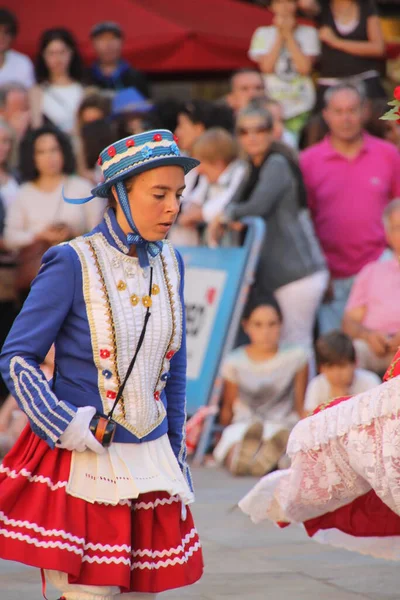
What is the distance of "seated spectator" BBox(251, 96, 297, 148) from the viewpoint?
9047 millimetres

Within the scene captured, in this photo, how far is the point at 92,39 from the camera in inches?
423

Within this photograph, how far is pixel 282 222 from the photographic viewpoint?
28.8 feet

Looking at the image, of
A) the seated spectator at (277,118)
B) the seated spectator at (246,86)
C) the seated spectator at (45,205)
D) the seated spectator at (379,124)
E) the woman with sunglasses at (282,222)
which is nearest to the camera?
the woman with sunglasses at (282,222)

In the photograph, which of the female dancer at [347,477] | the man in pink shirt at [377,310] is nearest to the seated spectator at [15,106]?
the man in pink shirt at [377,310]

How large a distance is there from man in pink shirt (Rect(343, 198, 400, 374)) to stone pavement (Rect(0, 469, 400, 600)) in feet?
6.33

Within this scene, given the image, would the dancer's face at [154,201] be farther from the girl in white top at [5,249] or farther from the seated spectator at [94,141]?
the seated spectator at [94,141]

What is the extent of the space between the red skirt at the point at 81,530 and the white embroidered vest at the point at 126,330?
9.6 inches

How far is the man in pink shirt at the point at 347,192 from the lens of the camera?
→ 892cm

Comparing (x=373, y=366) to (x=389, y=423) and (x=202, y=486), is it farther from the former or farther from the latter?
(x=389, y=423)

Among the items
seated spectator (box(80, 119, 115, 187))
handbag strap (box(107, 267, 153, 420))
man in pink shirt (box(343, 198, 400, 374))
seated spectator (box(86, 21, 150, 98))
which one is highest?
seated spectator (box(86, 21, 150, 98))

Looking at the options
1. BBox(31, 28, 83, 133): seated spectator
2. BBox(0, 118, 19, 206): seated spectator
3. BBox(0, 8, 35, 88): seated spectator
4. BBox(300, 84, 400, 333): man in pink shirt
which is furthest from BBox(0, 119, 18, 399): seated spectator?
BBox(300, 84, 400, 333): man in pink shirt

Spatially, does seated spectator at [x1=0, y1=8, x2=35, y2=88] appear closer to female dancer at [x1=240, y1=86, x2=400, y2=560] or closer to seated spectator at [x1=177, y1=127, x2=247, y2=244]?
seated spectator at [x1=177, y1=127, x2=247, y2=244]

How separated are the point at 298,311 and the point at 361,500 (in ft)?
12.2

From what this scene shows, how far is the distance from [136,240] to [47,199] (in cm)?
507
